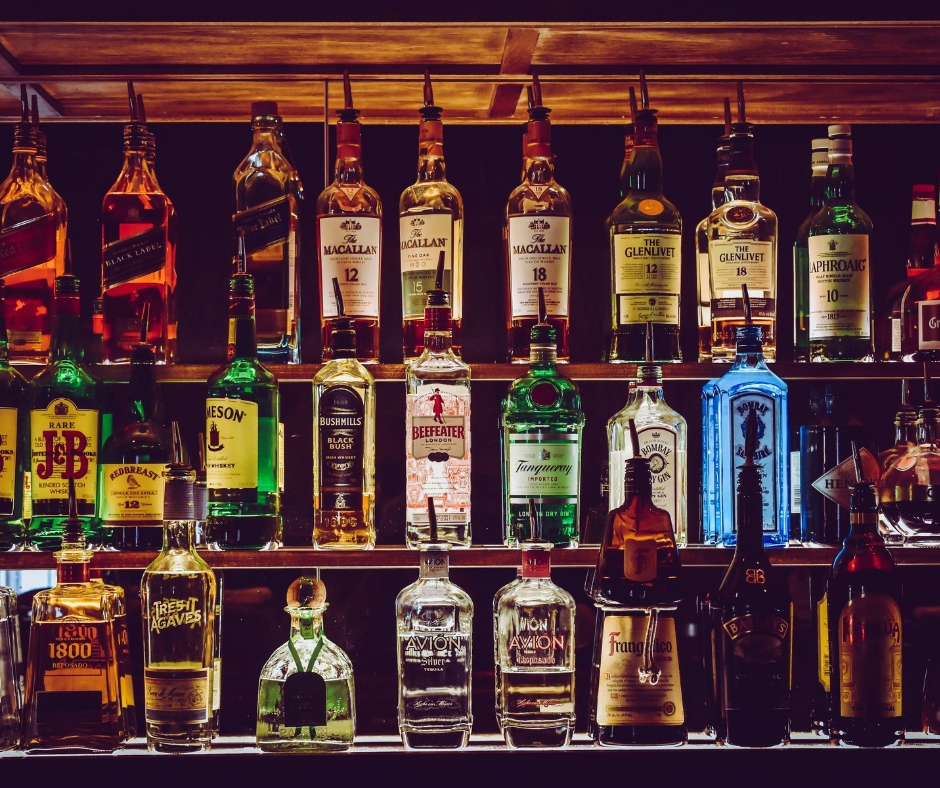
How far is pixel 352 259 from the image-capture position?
174cm

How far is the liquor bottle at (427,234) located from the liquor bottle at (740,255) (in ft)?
1.45

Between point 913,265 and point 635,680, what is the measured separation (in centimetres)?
93

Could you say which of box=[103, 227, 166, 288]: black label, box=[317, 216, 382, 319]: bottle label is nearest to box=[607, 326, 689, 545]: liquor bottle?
box=[317, 216, 382, 319]: bottle label

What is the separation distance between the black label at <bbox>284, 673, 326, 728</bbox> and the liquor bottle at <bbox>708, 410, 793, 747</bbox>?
0.63 metres

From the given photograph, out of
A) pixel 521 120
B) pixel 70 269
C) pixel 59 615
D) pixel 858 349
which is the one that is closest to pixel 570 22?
pixel 521 120

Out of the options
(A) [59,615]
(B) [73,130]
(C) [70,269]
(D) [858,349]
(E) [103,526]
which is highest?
(B) [73,130]

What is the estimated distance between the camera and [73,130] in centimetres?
208

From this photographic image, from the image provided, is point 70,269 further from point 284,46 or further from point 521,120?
point 521,120

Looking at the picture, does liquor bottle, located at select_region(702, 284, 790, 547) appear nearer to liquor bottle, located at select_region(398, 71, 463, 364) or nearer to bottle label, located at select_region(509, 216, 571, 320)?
bottle label, located at select_region(509, 216, 571, 320)

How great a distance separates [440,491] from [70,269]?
852 millimetres

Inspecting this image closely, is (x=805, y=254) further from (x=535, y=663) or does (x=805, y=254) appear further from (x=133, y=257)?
(x=133, y=257)

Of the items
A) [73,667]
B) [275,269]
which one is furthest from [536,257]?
[73,667]
